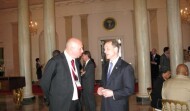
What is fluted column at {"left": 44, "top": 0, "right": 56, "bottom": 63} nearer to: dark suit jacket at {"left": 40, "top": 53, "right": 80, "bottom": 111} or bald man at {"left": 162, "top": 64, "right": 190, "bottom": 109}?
dark suit jacket at {"left": 40, "top": 53, "right": 80, "bottom": 111}

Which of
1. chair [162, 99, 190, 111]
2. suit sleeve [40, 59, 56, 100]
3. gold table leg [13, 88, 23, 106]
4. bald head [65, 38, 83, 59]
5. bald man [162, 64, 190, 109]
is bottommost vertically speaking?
gold table leg [13, 88, 23, 106]

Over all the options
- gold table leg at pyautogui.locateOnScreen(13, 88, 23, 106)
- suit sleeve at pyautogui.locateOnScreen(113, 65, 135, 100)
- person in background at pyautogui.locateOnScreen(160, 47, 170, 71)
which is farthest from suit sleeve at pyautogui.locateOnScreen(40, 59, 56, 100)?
gold table leg at pyautogui.locateOnScreen(13, 88, 23, 106)

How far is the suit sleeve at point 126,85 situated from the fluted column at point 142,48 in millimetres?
5202

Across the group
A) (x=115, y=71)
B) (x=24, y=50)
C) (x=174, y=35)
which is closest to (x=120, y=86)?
(x=115, y=71)

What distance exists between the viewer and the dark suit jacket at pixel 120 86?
3.19m

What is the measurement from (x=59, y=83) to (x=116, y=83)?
0.85 metres

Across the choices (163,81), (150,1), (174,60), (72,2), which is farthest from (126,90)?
(72,2)

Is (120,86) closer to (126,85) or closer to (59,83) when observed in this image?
(126,85)

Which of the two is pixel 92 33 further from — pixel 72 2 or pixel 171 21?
pixel 171 21

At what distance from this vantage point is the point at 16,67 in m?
17.4

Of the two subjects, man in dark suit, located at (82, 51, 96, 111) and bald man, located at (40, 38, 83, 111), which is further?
man in dark suit, located at (82, 51, 96, 111)

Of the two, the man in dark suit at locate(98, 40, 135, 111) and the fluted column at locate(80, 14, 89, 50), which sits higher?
the fluted column at locate(80, 14, 89, 50)

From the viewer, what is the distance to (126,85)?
10.5ft

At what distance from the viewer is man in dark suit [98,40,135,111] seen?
3180mm
